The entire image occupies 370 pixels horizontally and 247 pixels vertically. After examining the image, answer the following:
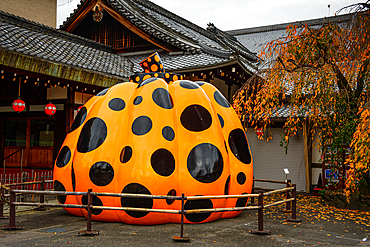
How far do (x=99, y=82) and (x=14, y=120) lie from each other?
13.3 ft

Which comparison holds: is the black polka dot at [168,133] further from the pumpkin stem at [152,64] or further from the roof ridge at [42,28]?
the roof ridge at [42,28]

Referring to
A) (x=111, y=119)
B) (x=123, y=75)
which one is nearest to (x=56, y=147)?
(x=123, y=75)

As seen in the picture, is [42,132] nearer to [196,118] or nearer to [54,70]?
[54,70]

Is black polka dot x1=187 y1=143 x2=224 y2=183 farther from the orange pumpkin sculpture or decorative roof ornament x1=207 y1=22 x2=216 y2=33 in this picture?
decorative roof ornament x1=207 y1=22 x2=216 y2=33

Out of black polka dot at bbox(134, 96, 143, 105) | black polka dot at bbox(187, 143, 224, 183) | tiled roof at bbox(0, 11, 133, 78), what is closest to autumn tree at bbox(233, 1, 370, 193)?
black polka dot at bbox(187, 143, 224, 183)

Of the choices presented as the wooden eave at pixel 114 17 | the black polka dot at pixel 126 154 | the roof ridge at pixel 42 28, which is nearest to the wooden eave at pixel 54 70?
the roof ridge at pixel 42 28

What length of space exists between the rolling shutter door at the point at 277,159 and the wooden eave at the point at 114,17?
518 centimetres

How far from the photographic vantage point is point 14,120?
476 inches

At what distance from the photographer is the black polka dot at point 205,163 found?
679 cm

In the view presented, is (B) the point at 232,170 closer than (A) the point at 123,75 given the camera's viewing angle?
Yes

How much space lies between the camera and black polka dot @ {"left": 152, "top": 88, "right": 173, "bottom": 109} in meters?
7.22

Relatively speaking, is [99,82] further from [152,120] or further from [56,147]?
[152,120]

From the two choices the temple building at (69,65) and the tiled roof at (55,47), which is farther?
the temple building at (69,65)

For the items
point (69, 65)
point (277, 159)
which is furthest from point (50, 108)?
point (277, 159)
